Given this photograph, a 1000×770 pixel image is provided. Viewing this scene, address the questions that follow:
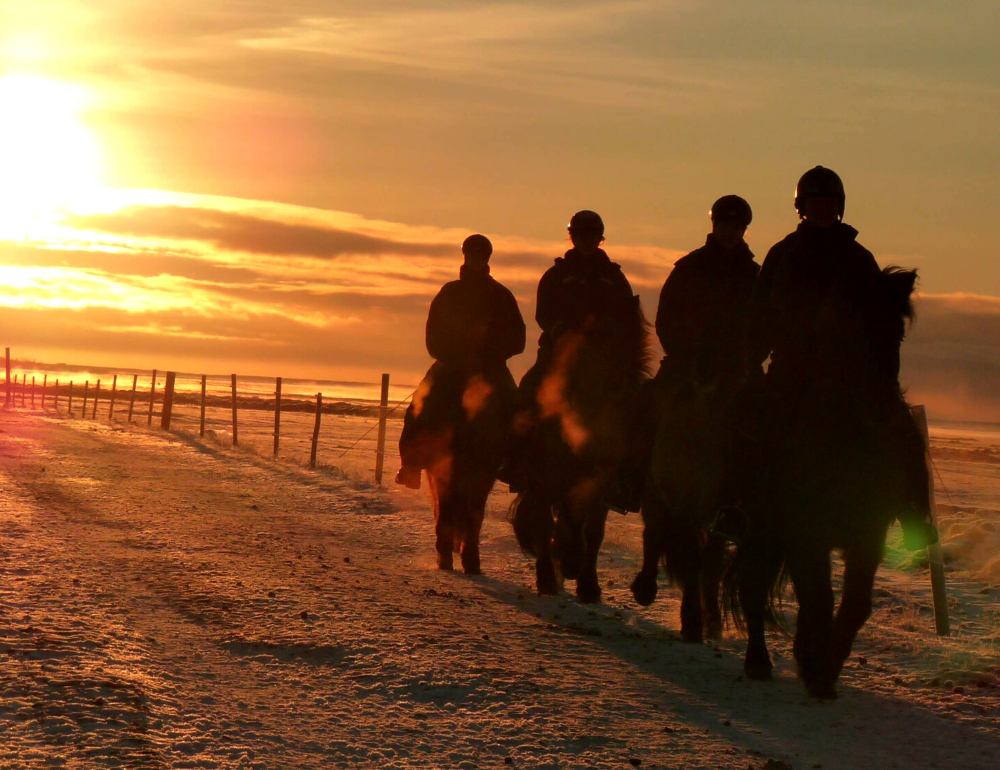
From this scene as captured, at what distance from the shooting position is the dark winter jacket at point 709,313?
22.1ft

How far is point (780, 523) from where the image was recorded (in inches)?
235

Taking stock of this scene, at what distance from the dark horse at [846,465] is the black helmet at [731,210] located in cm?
149

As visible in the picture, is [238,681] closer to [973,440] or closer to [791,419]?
[791,419]

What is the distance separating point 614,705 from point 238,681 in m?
1.75

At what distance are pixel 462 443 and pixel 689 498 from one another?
3.28 meters

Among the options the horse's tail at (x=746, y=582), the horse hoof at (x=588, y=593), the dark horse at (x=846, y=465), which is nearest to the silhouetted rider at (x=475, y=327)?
the horse hoof at (x=588, y=593)

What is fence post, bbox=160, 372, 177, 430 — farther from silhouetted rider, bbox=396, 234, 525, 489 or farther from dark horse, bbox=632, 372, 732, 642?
dark horse, bbox=632, 372, 732, 642

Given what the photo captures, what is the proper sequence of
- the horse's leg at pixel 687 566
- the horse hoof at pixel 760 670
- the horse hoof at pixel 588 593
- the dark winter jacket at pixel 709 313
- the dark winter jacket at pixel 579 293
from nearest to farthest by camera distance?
the horse hoof at pixel 760 670 → the dark winter jacket at pixel 709 313 → the horse's leg at pixel 687 566 → the dark winter jacket at pixel 579 293 → the horse hoof at pixel 588 593

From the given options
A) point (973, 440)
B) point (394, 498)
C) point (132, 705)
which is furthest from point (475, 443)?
point (973, 440)

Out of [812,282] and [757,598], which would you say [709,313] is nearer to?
[812,282]

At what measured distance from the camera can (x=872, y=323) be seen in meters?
5.72

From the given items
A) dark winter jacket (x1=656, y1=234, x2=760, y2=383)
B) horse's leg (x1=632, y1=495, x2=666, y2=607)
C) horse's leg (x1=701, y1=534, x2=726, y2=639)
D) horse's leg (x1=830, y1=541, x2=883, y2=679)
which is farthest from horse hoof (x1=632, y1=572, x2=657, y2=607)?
horse's leg (x1=830, y1=541, x2=883, y2=679)

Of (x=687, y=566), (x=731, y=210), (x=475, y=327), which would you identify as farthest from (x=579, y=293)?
(x=687, y=566)

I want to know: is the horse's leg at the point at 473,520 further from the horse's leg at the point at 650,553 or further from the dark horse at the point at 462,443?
the horse's leg at the point at 650,553
